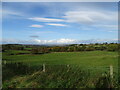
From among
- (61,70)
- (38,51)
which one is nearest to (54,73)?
(61,70)

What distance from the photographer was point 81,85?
406 cm

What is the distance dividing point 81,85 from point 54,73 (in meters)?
1.33

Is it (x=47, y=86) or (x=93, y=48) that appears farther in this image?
(x=93, y=48)

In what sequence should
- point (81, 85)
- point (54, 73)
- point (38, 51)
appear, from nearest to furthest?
1. point (81, 85)
2. point (54, 73)
3. point (38, 51)

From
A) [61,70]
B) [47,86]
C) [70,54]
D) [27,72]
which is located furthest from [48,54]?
[47,86]

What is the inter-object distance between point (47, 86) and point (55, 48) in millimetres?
11516

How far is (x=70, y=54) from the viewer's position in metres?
16.0

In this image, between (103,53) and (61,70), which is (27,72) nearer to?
(61,70)

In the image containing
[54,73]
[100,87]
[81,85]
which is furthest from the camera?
[54,73]

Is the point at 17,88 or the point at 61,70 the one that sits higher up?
the point at 61,70

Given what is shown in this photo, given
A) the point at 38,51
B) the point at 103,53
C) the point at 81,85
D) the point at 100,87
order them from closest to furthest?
the point at 100,87 < the point at 81,85 < the point at 38,51 < the point at 103,53

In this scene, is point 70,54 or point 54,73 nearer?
point 54,73

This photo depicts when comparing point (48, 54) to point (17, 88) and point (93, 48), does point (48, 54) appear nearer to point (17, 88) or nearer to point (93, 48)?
point (93, 48)

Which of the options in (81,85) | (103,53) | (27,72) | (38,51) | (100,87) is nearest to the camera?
(100,87)
